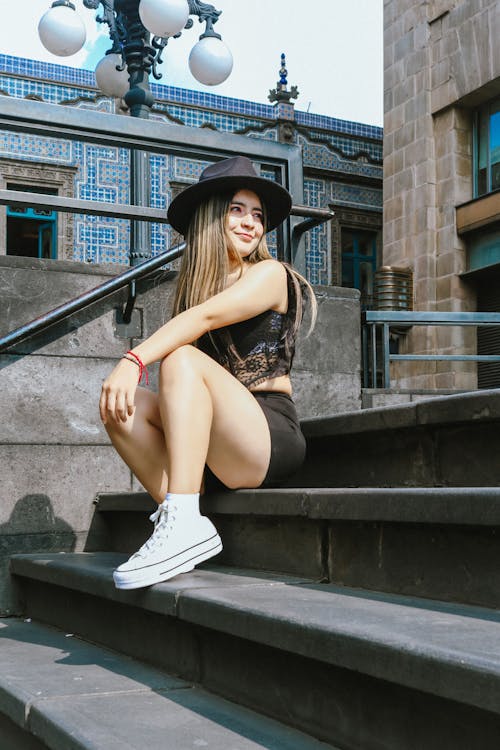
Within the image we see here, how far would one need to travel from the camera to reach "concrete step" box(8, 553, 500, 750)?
1517 millimetres

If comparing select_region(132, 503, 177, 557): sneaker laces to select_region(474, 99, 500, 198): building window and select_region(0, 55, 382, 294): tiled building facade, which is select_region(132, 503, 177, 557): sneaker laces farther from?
select_region(0, 55, 382, 294): tiled building facade

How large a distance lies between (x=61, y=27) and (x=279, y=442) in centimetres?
754

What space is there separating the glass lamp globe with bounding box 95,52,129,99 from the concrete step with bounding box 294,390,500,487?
808 cm

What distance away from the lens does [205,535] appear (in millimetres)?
2652

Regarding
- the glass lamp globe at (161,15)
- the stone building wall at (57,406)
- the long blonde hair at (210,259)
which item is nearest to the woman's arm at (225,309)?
the long blonde hair at (210,259)

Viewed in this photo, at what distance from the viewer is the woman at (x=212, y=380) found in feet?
8.64

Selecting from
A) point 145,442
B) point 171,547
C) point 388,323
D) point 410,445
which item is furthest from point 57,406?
point 388,323

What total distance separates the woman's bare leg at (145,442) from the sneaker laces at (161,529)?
0.36 meters

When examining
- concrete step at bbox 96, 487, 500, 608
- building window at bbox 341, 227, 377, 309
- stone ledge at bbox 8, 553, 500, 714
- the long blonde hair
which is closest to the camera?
stone ledge at bbox 8, 553, 500, 714

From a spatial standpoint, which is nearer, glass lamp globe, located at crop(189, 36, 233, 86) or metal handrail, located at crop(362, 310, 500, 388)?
metal handrail, located at crop(362, 310, 500, 388)

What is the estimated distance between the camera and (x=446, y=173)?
562 inches

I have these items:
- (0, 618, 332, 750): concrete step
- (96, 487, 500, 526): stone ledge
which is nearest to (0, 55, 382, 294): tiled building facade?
(96, 487, 500, 526): stone ledge

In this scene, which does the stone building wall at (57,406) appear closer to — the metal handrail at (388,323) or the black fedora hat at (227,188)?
the black fedora hat at (227,188)

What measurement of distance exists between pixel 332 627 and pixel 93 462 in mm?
2467
